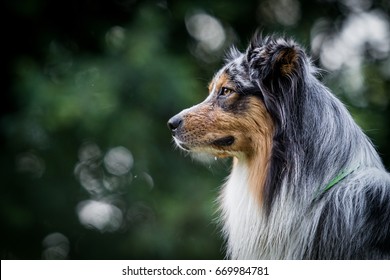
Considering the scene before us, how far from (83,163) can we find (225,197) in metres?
6.17

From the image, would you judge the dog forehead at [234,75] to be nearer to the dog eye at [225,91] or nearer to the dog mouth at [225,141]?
the dog eye at [225,91]

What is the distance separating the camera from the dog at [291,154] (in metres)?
4.74

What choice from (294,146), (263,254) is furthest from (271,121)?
(263,254)

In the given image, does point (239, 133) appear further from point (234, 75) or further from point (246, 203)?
point (246, 203)

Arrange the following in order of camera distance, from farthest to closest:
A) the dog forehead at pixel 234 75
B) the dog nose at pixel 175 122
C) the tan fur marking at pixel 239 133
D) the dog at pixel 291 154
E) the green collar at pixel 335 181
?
1. the dog nose at pixel 175 122
2. the dog forehead at pixel 234 75
3. the tan fur marking at pixel 239 133
4. the green collar at pixel 335 181
5. the dog at pixel 291 154

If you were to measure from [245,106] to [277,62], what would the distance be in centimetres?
37

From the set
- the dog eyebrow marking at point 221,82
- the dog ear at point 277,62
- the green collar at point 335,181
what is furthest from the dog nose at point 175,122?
the green collar at point 335,181

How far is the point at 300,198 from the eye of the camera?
492cm

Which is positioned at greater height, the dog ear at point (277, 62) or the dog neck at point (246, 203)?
the dog ear at point (277, 62)

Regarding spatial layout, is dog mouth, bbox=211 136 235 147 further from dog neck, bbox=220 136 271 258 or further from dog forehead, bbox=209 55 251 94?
dog forehead, bbox=209 55 251 94

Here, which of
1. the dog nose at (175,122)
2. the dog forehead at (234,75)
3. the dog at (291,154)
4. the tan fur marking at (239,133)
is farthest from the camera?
the dog nose at (175,122)

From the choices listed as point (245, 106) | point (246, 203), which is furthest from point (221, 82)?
Result: point (246, 203)

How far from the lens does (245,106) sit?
16.5 feet

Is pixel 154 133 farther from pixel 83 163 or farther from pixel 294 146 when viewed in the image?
pixel 294 146
